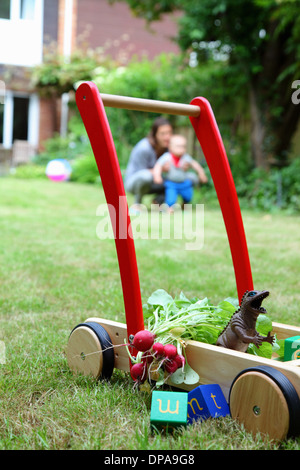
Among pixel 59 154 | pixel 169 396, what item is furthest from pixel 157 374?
pixel 59 154

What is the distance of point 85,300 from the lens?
2.60m

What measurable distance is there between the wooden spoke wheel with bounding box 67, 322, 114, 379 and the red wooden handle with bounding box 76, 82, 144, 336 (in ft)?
0.41

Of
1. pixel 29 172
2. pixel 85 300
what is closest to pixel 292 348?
pixel 85 300

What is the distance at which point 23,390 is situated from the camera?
1585mm

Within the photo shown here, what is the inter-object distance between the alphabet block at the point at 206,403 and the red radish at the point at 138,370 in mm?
176

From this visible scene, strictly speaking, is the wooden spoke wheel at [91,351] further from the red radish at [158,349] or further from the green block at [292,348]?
the green block at [292,348]

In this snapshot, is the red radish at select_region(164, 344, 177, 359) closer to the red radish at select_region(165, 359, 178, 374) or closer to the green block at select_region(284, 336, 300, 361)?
the red radish at select_region(165, 359, 178, 374)

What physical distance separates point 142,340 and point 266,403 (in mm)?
383

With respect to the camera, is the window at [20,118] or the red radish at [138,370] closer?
the red radish at [138,370]

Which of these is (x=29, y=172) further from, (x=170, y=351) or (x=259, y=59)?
(x=170, y=351)

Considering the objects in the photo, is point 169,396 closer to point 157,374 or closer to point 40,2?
point 157,374

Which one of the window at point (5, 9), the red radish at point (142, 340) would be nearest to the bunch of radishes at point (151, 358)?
the red radish at point (142, 340)

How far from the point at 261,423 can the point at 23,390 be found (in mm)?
713

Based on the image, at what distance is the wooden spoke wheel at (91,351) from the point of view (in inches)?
64.9
